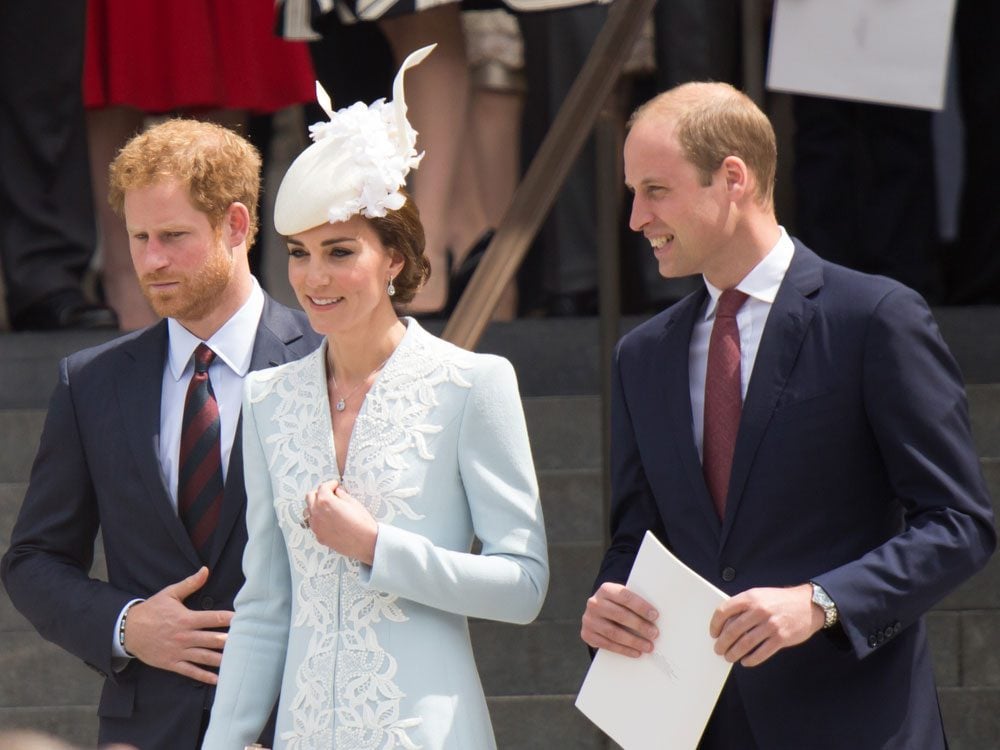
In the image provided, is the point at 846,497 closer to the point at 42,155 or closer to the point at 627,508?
the point at 627,508

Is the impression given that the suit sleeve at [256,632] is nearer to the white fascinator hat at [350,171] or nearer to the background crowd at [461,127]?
the white fascinator hat at [350,171]

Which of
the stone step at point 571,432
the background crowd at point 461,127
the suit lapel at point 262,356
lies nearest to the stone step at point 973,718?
the stone step at point 571,432

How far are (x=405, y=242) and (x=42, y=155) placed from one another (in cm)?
287

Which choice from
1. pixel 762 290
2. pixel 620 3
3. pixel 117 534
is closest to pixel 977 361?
pixel 620 3

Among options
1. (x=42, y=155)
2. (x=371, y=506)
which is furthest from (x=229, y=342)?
(x=42, y=155)

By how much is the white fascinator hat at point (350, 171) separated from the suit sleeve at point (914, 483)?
0.82 metres

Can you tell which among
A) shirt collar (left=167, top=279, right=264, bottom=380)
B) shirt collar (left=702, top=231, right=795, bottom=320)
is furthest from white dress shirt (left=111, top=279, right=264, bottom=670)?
shirt collar (left=702, top=231, right=795, bottom=320)

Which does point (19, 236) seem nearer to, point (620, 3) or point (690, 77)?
point (690, 77)

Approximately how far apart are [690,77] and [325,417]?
2.61m

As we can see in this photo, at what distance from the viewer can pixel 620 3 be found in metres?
4.16

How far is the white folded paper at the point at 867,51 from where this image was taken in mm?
5059

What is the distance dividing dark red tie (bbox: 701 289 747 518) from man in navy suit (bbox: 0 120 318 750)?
83 centimetres

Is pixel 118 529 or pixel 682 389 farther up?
pixel 682 389

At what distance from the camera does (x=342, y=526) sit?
3.11 m
